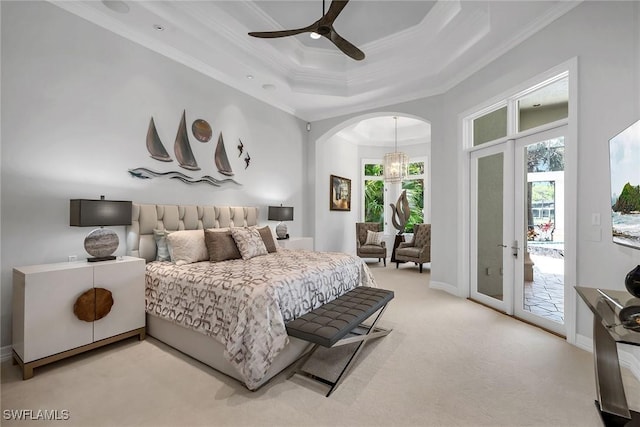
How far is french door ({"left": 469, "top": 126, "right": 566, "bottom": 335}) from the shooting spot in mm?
3068

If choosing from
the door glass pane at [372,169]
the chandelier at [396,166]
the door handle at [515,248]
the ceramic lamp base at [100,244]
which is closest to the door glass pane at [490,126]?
the door handle at [515,248]

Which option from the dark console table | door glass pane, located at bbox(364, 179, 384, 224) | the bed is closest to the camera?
the dark console table

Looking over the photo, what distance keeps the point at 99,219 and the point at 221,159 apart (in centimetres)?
194

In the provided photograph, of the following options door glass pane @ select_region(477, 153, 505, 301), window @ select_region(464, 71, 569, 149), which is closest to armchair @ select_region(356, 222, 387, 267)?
door glass pane @ select_region(477, 153, 505, 301)

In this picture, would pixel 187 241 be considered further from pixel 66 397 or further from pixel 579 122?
pixel 579 122

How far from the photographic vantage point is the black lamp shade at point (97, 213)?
2.52m

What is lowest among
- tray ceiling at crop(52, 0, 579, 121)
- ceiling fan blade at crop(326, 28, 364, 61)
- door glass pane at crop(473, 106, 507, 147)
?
door glass pane at crop(473, 106, 507, 147)

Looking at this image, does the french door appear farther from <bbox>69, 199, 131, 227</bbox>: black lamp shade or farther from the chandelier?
<bbox>69, 199, 131, 227</bbox>: black lamp shade

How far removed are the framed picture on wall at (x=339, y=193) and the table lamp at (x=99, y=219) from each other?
451cm

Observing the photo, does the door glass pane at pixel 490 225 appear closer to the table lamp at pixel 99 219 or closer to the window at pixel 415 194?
the window at pixel 415 194

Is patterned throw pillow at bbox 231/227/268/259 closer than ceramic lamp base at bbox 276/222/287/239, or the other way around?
patterned throw pillow at bbox 231/227/268/259

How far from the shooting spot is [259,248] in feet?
11.9

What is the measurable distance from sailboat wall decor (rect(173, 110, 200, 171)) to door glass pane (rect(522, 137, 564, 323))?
13.8 feet

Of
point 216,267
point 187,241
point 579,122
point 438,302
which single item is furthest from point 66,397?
point 579,122
